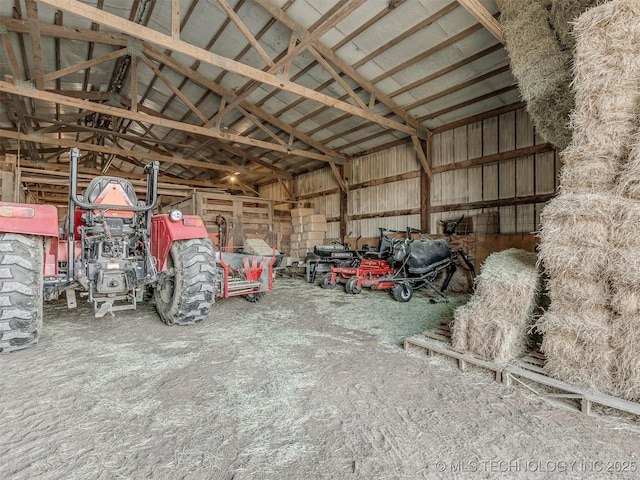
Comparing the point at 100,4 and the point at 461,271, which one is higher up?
the point at 100,4

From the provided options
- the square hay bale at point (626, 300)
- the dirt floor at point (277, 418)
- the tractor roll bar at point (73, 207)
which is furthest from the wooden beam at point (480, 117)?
the tractor roll bar at point (73, 207)

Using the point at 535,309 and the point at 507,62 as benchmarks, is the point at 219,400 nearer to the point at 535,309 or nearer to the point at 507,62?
the point at 535,309

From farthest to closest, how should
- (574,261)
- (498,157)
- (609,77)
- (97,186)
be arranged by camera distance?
(498,157), (97,186), (609,77), (574,261)

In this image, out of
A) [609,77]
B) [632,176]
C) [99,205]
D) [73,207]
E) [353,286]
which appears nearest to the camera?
[632,176]

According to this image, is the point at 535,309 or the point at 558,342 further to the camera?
the point at 535,309

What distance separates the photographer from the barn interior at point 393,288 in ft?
5.85

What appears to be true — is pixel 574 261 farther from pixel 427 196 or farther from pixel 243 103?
pixel 243 103

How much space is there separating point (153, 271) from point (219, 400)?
206 cm

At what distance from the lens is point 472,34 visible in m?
5.49

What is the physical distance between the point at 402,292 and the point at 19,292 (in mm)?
5171

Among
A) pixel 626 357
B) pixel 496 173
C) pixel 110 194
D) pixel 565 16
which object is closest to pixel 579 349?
Answer: pixel 626 357

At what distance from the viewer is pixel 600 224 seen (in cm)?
230

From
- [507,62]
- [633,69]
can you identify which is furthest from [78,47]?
[633,69]

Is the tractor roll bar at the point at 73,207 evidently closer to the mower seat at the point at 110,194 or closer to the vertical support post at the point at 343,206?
A: the mower seat at the point at 110,194
